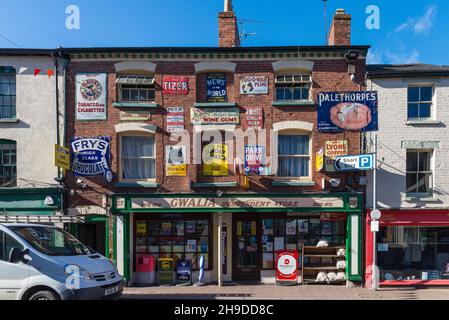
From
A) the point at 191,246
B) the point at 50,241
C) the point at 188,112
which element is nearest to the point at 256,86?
the point at 188,112

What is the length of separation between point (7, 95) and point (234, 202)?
8.66 meters

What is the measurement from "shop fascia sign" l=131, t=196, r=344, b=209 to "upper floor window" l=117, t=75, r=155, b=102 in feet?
11.6

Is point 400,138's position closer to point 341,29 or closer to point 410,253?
point 410,253

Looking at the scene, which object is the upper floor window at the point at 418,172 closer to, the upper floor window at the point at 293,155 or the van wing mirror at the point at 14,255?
the upper floor window at the point at 293,155

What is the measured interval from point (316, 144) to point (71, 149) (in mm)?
8347

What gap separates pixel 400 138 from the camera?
39.7ft

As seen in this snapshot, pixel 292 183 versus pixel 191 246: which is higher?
pixel 292 183

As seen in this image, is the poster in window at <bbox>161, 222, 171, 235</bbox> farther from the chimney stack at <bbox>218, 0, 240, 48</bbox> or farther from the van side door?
the chimney stack at <bbox>218, 0, 240, 48</bbox>

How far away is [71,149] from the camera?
12.5 m

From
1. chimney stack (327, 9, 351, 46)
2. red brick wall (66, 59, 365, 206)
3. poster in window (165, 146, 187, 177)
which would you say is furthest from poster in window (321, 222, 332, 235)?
chimney stack (327, 9, 351, 46)

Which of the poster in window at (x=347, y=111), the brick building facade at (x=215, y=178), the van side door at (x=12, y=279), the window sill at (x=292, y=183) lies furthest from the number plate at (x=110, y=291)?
the poster in window at (x=347, y=111)

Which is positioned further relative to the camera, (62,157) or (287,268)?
(287,268)

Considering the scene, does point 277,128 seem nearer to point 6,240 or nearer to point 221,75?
point 221,75

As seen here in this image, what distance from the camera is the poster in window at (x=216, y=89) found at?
41.7ft
